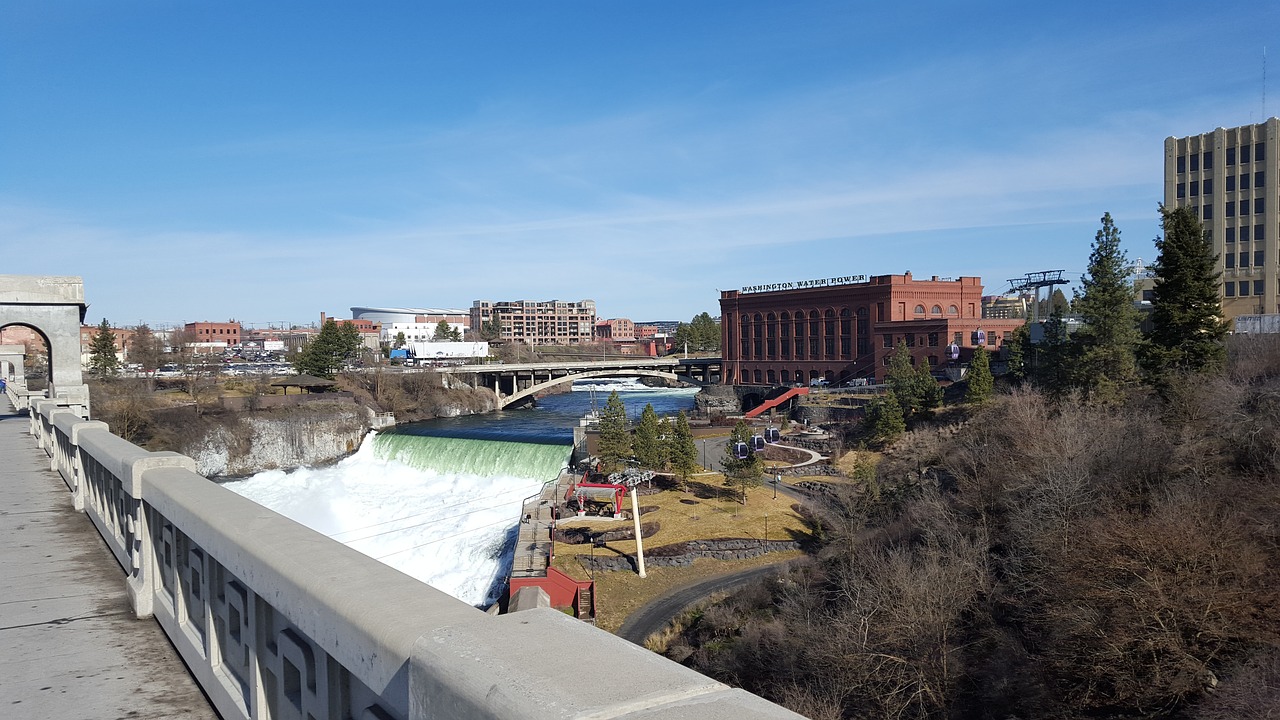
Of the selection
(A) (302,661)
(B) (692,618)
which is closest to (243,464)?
(B) (692,618)

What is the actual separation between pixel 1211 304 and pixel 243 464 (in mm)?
55643

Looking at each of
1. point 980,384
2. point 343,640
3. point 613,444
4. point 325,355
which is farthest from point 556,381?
point 343,640

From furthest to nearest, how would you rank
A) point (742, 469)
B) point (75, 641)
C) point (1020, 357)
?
point (1020, 357) → point (742, 469) → point (75, 641)

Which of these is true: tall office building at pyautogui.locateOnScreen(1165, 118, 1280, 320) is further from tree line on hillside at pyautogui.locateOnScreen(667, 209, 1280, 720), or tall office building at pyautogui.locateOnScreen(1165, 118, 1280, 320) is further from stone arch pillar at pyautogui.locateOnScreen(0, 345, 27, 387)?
stone arch pillar at pyautogui.locateOnScreen(0, 345, 27, 387)

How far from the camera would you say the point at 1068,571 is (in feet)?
58.1

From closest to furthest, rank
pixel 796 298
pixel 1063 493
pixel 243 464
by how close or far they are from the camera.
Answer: pixel 1063 493
pixel 243 464
pixel 796 298

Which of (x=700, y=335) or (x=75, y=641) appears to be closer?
(x=75, y=641)

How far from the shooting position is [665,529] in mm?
32844

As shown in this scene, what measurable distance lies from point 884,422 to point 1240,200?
3443cm

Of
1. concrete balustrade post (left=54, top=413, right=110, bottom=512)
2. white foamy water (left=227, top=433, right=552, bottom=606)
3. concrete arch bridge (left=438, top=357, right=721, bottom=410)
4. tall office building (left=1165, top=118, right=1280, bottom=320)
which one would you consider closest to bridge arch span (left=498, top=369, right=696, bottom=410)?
concrete arch bridge (left=438, top=357, right=721, bottom=410)

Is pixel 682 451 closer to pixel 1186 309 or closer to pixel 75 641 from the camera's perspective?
pixel 1186 309

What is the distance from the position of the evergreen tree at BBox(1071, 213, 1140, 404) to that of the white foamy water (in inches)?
1098

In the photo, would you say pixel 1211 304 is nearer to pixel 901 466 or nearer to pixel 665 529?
pixel 901 466

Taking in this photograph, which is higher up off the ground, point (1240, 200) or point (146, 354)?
point (1240, 200)
